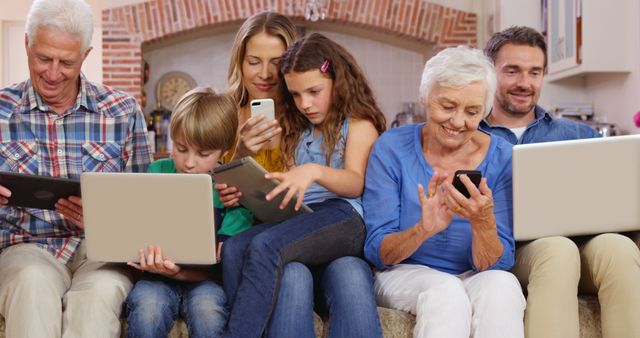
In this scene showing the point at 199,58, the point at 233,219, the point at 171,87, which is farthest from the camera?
the point at 199,58

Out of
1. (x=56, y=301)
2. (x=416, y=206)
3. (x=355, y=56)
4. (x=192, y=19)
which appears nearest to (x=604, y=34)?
(x=355, y=56)

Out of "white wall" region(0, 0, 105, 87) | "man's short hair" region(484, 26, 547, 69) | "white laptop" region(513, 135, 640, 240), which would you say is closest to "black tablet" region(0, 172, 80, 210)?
"white laptop" region(513, 135, 640, 240)

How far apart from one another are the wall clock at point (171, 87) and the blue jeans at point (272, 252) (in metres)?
5.50

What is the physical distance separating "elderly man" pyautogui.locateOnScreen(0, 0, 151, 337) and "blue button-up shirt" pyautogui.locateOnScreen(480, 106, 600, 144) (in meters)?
1.09

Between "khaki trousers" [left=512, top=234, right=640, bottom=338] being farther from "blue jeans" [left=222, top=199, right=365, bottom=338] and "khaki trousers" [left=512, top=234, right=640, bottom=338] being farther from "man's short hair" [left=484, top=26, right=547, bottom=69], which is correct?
"man's short hair" [left=484, top=26, right=547, bottom=69]

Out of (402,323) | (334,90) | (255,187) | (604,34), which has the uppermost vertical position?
(604,34)

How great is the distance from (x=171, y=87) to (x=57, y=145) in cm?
529

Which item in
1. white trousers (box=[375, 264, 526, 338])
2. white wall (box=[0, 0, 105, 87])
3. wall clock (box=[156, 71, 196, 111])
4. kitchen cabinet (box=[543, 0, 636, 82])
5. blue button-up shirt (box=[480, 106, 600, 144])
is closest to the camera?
white trousers (box=[375, 264, 526, 338])

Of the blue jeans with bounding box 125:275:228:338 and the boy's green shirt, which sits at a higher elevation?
the boy's green shirt

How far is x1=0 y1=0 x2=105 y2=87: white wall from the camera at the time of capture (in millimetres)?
7148

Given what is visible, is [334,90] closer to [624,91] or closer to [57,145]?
[57,145]

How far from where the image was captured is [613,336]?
1.88 meters

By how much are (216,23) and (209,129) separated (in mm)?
5065

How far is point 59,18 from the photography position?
2.26 metres
